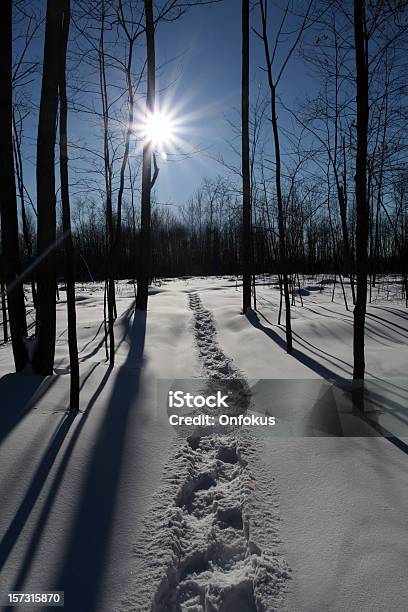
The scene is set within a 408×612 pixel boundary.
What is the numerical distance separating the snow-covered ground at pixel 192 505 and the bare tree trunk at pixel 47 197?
432mm

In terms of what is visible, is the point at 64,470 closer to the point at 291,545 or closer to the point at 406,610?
the point at 291,545

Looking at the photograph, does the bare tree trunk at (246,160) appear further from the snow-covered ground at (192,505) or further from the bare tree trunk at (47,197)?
the snow-covered ground at (192,505)

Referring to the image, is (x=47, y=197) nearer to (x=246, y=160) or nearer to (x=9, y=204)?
(x=9, y=204)

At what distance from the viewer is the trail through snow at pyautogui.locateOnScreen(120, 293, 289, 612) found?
144 centimetres

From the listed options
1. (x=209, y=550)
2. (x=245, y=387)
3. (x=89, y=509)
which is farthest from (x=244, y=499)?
(x=245, y=387)

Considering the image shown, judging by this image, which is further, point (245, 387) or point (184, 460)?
point (245, 387)

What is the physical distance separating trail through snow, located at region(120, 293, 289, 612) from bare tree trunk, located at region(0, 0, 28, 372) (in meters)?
2.54

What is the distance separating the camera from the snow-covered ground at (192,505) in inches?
56.7

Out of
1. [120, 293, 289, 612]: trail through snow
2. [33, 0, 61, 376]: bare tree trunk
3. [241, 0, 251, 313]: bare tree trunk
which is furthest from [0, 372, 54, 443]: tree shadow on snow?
[241, 0, 251, 313]: bare tree trunk

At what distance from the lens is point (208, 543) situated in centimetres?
176

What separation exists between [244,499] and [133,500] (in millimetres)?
625

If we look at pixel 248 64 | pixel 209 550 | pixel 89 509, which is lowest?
pixel 209 550

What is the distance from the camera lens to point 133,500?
77.5 inches

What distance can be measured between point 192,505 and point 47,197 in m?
3.13
